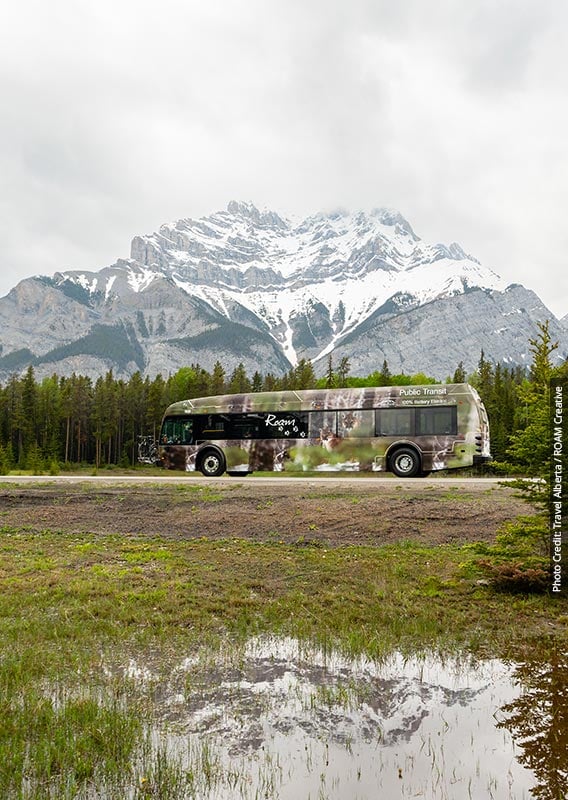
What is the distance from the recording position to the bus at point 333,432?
78.1 feet

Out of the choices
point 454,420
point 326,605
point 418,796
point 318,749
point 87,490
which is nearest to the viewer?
point 418,796

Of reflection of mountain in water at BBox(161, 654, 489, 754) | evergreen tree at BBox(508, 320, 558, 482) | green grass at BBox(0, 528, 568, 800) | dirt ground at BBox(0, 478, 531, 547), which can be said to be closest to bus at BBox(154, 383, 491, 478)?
dirt ground at BBox(0, 478, 531, 547)

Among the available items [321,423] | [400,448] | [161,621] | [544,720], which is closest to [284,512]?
[161,621]

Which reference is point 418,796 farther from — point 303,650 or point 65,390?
point 65,390

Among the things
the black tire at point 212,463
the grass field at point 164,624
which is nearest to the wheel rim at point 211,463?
the black tire at point 212,463

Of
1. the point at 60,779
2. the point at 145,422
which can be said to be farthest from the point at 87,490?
the point at 145,422

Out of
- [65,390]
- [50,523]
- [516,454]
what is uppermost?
[65,390]

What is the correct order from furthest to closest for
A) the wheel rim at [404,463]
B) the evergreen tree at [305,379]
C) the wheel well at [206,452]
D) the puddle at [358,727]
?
the evergreen tree at [305,379], the wheel well at [206,452], the wheel rim at [404,463], the puddle at [358,727]

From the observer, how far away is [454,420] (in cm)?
2364

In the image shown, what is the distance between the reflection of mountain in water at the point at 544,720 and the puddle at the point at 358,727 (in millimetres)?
13

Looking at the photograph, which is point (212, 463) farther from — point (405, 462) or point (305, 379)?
point (305, 379)

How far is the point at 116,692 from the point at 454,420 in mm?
20065

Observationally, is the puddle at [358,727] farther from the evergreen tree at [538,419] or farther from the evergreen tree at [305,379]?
the evergreen tree at [305,379]

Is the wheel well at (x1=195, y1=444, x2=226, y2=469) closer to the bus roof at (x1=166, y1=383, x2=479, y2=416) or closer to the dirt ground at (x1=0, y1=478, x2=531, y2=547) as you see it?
the bus roof at (x1=166, y1=383, x2=479, y2=416)
